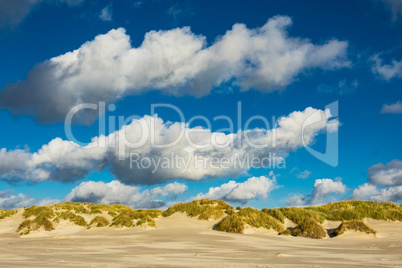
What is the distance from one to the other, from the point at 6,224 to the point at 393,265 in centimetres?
2969

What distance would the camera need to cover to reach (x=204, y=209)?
2389 centimetres

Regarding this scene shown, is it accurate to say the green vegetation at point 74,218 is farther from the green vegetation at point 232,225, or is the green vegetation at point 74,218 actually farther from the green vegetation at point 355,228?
the green vegetation at point 355,228

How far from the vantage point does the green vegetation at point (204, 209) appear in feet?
75.3

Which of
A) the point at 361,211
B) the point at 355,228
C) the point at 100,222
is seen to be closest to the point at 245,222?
the point at 355,228

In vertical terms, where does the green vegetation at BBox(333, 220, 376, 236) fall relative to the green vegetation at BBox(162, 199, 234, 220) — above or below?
below

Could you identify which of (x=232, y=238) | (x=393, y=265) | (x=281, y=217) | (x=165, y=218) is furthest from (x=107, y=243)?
(x=281, y=217)

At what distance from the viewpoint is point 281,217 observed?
23172 mm

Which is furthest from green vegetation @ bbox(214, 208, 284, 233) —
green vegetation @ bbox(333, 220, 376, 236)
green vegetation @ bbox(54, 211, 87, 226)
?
green vegetation @ bbox(54, 211, 87, 226)

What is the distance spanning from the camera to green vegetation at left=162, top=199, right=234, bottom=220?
75.3 ft

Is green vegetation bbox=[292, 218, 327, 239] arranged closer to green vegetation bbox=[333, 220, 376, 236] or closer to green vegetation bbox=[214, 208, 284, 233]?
green vegetation bbox=[333, 220, 376, 236]

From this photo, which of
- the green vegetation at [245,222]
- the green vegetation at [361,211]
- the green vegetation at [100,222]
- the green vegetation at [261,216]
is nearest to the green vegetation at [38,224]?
the green vegetation at [261,216]

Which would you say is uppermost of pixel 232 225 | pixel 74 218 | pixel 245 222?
pixel 245 222

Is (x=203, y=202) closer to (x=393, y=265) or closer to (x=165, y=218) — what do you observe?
(x=165, y=218)

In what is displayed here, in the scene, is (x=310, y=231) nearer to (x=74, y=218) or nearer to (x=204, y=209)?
(x=204, y=209)
